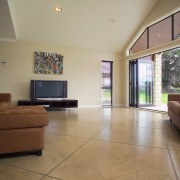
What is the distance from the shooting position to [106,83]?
27.3ft

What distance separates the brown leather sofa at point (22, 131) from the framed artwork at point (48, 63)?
4.95 meters

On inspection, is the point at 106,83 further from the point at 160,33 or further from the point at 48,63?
the point at 160,33

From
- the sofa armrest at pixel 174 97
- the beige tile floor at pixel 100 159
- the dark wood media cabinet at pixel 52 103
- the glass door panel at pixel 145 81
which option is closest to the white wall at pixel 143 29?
the glass door panel at pixel 145 81

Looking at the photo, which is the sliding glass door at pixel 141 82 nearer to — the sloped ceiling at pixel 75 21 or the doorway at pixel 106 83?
the doorway at pixel 106 83

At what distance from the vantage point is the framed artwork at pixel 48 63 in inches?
273

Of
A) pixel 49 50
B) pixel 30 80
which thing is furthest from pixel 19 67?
pixel 49 50

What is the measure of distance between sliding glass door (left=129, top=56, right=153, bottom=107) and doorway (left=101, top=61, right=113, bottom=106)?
912 mm

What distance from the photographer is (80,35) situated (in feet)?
23.1

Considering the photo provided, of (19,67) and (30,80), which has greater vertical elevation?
(19,67)

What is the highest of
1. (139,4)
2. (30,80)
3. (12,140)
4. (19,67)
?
(139,4)

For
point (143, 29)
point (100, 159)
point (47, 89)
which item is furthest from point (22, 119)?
point (143, 29)

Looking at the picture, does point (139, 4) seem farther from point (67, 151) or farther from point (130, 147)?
point (67, 151)

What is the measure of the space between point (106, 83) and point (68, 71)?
1.91 m

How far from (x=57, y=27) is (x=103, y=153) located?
526cm
